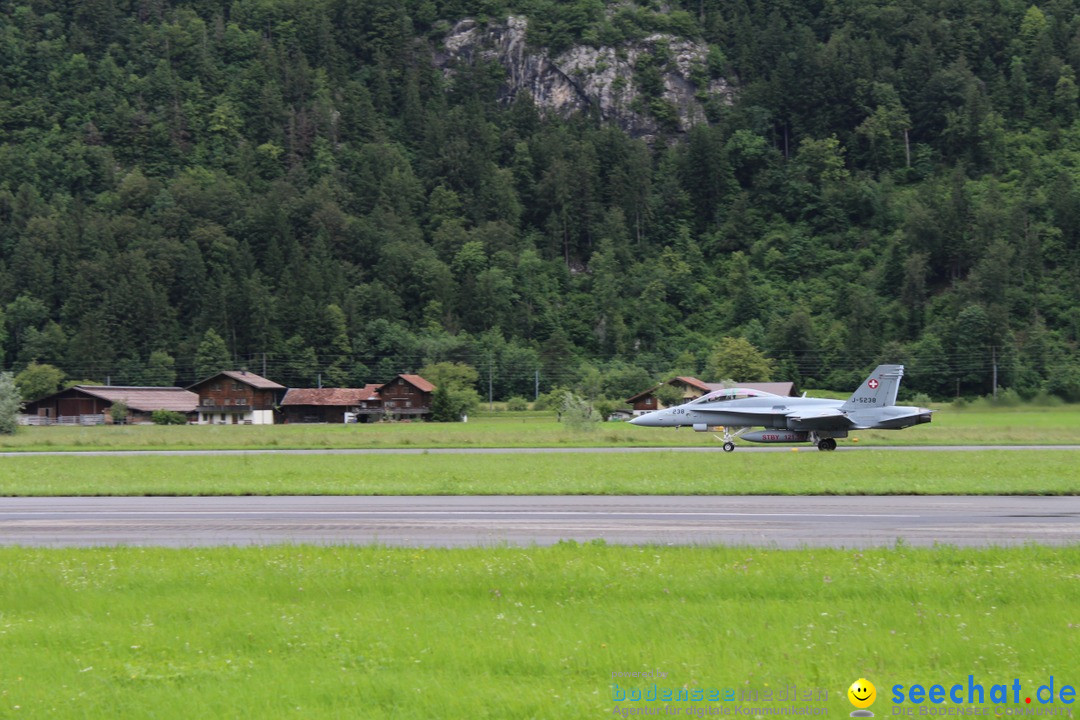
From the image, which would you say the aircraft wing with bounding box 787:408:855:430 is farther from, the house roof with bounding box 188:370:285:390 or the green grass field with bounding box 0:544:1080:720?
the house roof with bounding box 188:370:285:390

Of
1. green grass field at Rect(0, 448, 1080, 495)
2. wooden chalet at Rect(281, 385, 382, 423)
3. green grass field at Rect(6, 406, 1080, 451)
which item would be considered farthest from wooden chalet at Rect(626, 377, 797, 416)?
green grass field at Rect(0, 448, 1080, 495)

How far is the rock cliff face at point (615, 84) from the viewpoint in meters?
190

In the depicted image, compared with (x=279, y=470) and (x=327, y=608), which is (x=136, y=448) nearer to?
(x=279, y=470)

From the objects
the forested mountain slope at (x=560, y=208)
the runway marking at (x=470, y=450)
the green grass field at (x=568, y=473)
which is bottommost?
the runway marking at (x=470, y=450)

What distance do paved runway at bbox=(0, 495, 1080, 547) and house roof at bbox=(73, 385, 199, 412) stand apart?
82.4 meters

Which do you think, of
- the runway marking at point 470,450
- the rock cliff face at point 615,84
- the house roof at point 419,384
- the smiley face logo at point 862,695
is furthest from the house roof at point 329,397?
the smiley face logo at point 862,695

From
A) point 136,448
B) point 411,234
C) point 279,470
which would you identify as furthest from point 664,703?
point 411,234

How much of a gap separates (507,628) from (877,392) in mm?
34106

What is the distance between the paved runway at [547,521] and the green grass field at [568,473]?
1709 mm

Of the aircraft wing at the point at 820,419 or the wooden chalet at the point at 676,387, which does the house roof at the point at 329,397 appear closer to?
the wooden chalet at the point at 676,387

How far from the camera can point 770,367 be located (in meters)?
112

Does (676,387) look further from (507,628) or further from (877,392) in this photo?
(507,628)

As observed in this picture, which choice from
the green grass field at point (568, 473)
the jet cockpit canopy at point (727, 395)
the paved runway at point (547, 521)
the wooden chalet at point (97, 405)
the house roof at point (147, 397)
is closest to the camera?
the paved runway at point (547, 521)

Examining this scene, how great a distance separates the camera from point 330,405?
110m
